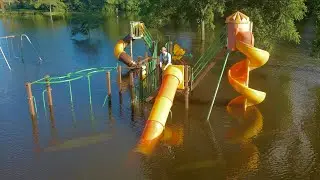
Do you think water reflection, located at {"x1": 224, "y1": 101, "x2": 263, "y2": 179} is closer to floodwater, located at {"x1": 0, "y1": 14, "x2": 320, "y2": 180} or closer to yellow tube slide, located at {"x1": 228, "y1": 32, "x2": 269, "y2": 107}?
floodwater, located at {"x1": 0, "y1": 14, "x2": 320, "y2": 180}

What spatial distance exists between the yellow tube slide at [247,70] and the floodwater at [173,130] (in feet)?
2.10

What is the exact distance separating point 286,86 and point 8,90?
14199 millimetres

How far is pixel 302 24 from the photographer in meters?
42.4

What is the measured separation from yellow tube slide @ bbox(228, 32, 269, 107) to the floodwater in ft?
2.10

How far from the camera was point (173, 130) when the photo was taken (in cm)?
1343

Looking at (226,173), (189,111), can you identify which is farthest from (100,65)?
(226,173)

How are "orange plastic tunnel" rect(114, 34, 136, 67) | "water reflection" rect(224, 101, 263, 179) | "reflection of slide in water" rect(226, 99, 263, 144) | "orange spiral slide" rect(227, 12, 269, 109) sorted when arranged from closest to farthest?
"water reflection" rect(224, 101, 263, 179), "reflection of slide in water" rect(226, 99, 263, 144), "orange spiral slide" rect(227, 12, 269, 109), "orange plastic tunnel" rect(114, 34, 136, 67)

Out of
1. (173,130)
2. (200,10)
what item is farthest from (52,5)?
(173,130)

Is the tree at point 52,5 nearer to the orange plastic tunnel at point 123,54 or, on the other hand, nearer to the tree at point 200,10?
the tree at point 200,10

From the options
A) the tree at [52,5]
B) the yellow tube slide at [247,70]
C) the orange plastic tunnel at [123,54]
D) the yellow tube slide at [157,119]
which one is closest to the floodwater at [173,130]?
the yellow tube slide at [157,119]

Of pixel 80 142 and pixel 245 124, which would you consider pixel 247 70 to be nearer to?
pixel 245 124

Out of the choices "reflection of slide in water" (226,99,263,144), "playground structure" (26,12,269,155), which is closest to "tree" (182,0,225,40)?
"playground structure" (26,12,269,155)

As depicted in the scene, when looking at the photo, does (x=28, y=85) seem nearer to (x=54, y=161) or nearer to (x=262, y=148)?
(x=54, y=161)

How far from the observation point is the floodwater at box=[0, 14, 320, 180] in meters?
10.6
